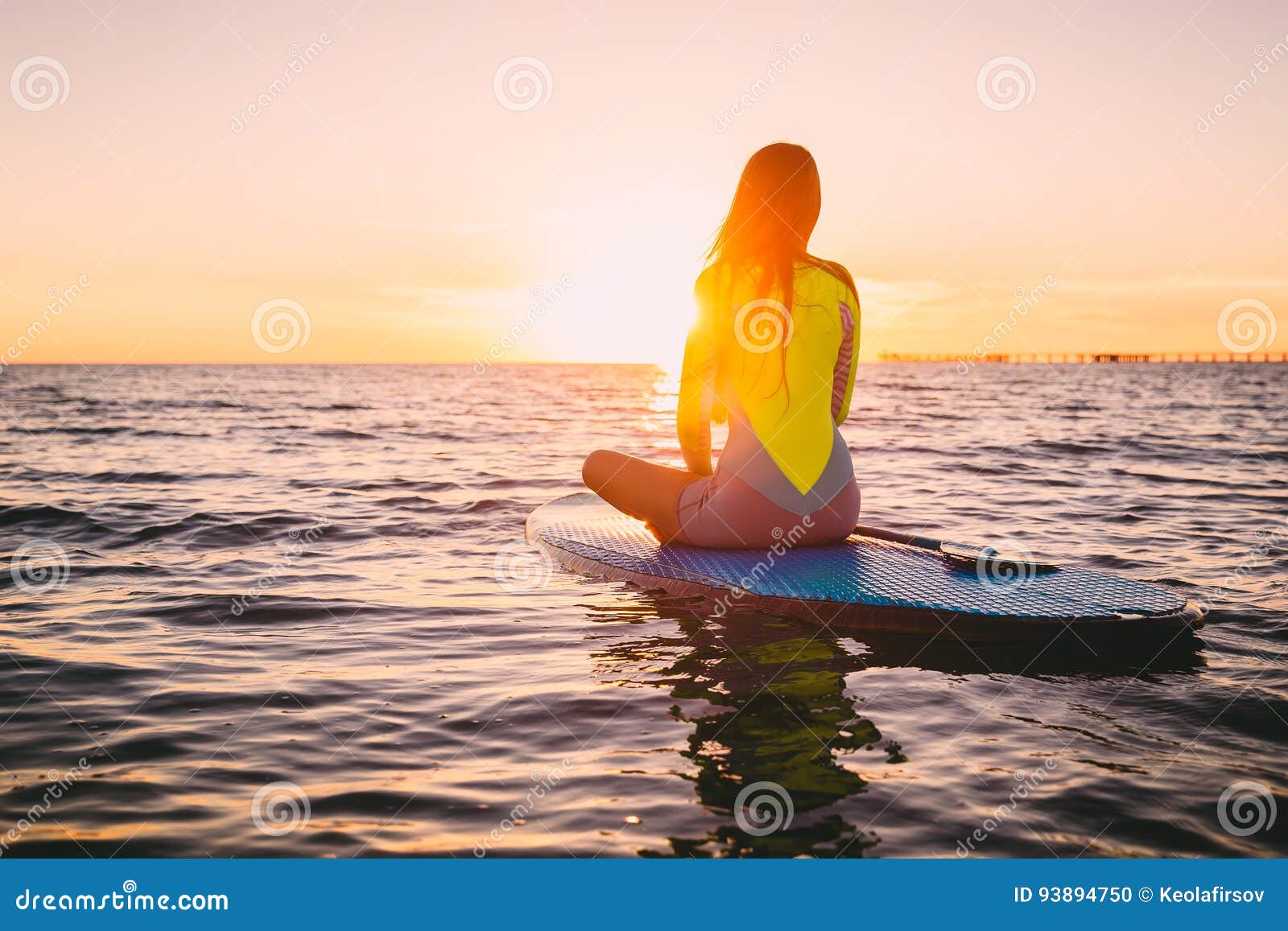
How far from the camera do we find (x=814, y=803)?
112 inches

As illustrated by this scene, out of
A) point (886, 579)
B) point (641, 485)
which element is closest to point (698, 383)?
point (641, 485)

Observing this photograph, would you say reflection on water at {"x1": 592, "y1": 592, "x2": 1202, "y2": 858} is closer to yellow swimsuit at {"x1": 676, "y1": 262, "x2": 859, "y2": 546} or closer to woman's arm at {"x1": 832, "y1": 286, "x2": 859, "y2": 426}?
yellow swimsuit at {"x1": 676, "y1": 262, "x2": 859, "y2": 546}

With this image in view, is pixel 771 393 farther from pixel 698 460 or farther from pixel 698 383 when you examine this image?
pixel 698 460

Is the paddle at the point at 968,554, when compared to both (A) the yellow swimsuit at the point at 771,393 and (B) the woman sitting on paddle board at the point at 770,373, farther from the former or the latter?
(A) the yellow swimsuit at the point at 771,393

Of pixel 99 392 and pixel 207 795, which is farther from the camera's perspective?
pixel 99 392

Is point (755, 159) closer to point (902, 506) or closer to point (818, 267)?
point (818, 267)

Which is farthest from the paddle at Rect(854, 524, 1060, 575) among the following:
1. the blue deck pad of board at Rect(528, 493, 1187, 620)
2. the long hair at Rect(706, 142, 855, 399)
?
the long hair at Rect(706, 142, 855, 399)

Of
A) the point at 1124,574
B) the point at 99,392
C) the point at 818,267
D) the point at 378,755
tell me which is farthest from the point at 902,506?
the point at 99,392

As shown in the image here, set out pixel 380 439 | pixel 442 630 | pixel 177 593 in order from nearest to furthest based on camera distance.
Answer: pixel 442 630, pixel 177 593, pixel 380 439

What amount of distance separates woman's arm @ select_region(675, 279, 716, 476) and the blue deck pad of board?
631mm

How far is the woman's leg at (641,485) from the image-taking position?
530cm

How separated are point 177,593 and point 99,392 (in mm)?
41369

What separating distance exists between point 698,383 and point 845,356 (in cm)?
79

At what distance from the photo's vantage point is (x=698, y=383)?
468cm
